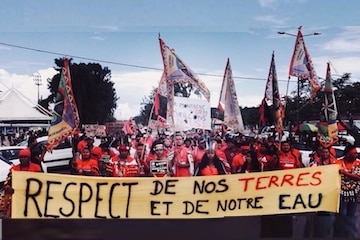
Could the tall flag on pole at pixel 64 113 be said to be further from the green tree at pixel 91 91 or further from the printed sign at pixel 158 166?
the printed sign at pixel 158 166

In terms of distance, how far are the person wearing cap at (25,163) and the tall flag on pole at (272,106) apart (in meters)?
1.97

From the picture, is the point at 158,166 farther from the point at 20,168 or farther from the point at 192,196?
the point at 20,168

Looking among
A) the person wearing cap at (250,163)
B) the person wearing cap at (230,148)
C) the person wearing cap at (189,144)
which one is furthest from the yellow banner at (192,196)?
the person wearing cap at (189,144)

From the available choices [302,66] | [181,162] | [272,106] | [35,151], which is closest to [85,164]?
[35,151]

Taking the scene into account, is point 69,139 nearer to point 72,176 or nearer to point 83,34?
point 72,176

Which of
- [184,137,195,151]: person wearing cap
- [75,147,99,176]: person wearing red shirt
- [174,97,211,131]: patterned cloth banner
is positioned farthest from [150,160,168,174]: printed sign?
[75,147,99,176]: person wearing red shirt

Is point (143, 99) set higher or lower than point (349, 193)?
higher

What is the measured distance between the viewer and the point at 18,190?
4.07 metres

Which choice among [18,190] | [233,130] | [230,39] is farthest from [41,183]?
[230,39]

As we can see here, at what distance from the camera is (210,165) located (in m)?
4.21

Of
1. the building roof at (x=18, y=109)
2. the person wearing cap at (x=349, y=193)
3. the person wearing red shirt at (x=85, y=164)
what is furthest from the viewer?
the person wearing cap at (x=349, y=193)

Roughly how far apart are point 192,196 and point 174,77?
1.03 meters

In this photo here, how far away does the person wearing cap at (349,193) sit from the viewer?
4.33 m

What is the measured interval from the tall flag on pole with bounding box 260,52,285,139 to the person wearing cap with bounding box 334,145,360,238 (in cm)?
65
